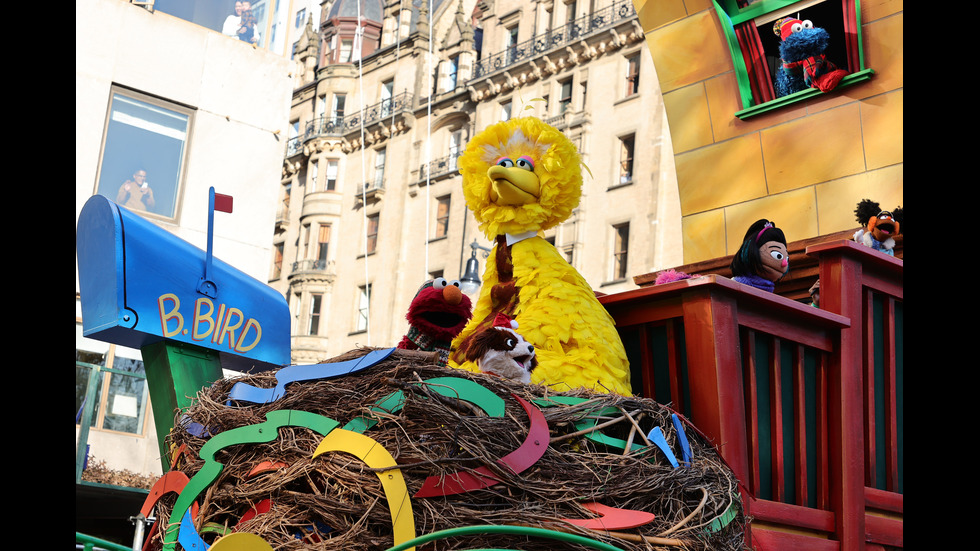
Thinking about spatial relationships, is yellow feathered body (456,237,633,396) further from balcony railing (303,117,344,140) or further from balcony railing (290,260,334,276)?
balcony railing (303,117,344,140)

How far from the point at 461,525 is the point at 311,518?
35cm

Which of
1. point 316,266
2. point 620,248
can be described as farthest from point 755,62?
point 316,266

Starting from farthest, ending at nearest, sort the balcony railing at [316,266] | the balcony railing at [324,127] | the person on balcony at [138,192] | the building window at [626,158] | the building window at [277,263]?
the building window at [277,263]
the balcony railing at [324,127]
the balcony railing at [316,266]
the building window at [626,158]
the person on balcony at [138,192]

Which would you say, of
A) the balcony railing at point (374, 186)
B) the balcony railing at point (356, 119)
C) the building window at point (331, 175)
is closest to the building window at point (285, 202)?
the balcony railing at point (356, 119)

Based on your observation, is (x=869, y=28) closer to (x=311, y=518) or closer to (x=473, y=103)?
(x=311, y=518)

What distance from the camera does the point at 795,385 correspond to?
10.3 feet

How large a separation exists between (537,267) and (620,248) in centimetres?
1978

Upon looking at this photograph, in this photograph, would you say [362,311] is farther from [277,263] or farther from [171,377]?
[171,377]

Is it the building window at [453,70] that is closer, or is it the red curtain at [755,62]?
the red curtain at [755,62]

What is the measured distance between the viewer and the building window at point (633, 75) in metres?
23.7

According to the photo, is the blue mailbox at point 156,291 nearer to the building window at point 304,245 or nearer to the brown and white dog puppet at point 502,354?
the brown and white dog puppet at point 502,354

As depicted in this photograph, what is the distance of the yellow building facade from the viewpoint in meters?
4.41

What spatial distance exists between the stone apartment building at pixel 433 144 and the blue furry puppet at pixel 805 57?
52.9 feet

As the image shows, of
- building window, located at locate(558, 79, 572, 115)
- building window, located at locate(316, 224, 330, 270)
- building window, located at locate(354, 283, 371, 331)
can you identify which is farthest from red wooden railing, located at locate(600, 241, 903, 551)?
building window, located at locate(316, 224, 330, 270)
